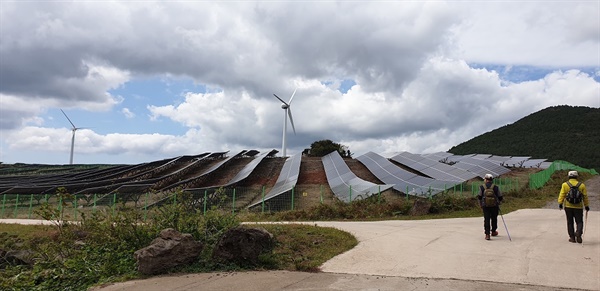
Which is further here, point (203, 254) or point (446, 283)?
point (203, 254)

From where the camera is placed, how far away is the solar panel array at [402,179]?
23062mm

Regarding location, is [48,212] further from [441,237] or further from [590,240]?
[590,240]

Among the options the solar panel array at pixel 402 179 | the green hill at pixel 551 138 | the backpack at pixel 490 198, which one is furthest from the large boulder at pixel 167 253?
the green hill at pixel 551 138

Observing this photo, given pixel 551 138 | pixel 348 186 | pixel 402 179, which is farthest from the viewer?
pixel 551 138

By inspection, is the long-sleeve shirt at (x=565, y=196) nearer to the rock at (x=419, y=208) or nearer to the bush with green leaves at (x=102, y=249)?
the bush with green leaves at (x=102, y=249)

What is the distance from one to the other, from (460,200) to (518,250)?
33.9 ft

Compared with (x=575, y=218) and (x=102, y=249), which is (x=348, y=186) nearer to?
(x=575, y=218)

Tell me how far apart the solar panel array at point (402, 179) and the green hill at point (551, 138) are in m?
44.4

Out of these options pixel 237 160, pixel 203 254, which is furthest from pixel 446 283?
pixel 237 160

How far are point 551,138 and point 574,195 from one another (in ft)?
286

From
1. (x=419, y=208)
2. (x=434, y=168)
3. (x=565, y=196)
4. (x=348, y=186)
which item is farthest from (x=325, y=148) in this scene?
(x=565, y=196)

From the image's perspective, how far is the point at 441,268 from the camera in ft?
25.1

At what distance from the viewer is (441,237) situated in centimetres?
1102

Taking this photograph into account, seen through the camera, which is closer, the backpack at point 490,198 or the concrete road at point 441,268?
the concrete road at point 441,268
